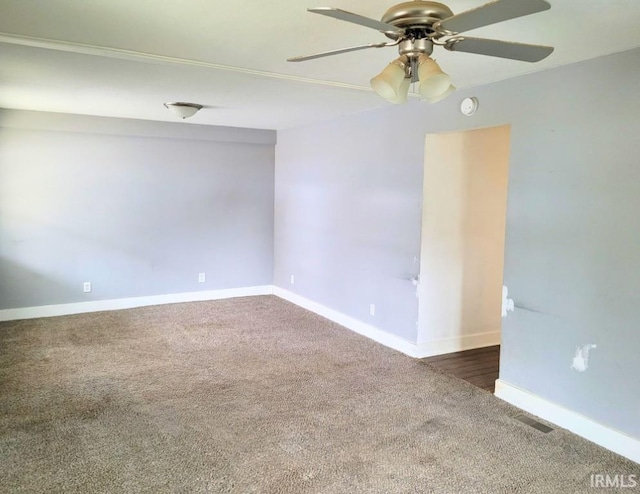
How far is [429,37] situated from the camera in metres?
1.77

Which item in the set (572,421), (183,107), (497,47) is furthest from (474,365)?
(183,107)

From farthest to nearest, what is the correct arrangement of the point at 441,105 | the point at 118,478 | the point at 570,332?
the point at 441,105 < the point at 570,332 < the point at 118,478

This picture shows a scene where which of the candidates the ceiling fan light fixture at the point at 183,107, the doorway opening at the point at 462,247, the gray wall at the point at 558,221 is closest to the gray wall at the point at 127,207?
the ceiling fan light fixture at the point at 183,107

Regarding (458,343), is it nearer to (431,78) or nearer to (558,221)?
(558,221)

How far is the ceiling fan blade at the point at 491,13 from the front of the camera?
55.6 inches

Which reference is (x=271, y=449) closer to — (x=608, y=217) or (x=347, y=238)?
(x=608, y=217)

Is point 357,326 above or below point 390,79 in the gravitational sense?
below

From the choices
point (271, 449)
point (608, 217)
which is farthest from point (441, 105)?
point (271, 449)

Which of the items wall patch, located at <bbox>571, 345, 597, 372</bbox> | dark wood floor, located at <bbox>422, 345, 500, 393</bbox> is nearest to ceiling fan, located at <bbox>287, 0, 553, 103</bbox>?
wall patch, located at <bbox>571, 345, 597, 372</bbox>

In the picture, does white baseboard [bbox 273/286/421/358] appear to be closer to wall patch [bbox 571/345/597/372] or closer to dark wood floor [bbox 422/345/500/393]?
dark wood floor [bbox 422/345/500/393]

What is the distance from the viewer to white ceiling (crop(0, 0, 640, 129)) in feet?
6.81

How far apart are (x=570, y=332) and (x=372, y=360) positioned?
1.67 meters

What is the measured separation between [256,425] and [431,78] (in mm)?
2226

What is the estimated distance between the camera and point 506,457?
8.59 feet
